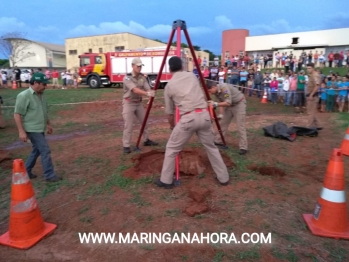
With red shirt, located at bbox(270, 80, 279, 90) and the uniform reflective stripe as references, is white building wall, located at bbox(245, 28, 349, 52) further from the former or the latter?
the uniform reflective stripe

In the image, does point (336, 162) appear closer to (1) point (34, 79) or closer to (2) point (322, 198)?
(2) point (322, 198)

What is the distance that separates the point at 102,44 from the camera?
37656mm

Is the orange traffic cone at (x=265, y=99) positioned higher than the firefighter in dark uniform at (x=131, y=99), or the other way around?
the firefighter in dark uniform at (x=131, y=99)

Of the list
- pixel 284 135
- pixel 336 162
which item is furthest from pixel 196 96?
pixel 284 135

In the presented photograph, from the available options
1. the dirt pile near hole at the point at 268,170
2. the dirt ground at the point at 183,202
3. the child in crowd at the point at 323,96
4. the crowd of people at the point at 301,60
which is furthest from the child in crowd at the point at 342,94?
the crowd of people at the point at 301,60

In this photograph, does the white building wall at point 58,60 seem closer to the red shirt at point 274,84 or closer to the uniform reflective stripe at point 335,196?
the red shirt at point 274,84

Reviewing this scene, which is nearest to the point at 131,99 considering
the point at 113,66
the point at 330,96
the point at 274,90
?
the point at 330,96

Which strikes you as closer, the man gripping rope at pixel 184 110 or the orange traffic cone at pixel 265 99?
the man gripping rope at pixel 184 110

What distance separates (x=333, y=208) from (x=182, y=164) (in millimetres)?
2255

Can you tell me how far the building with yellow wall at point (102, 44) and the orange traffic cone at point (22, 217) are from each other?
34.4m

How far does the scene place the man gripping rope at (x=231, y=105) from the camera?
522 centimetres

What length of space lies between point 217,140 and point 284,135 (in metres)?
1.84

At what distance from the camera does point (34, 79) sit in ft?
14.4

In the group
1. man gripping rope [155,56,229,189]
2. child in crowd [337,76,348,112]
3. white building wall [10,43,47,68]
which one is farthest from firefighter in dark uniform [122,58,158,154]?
white building wall [10,43,47,68]
